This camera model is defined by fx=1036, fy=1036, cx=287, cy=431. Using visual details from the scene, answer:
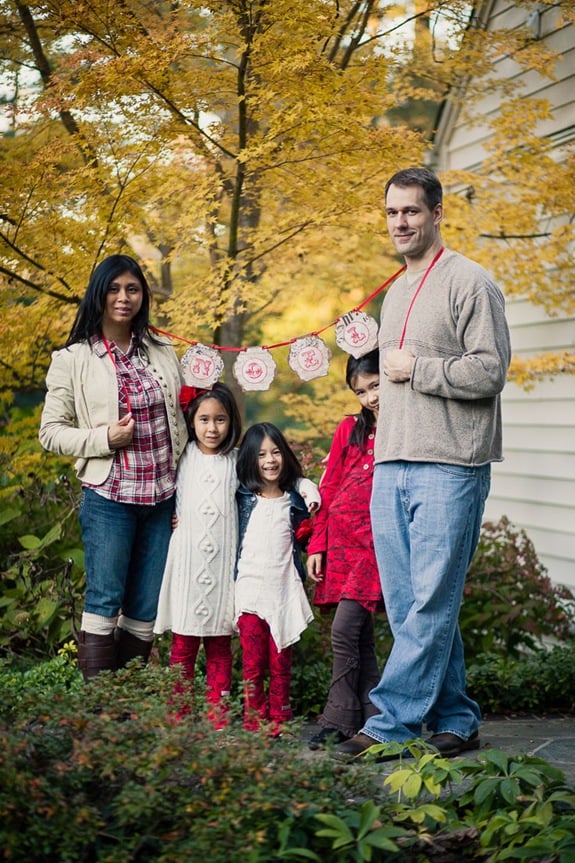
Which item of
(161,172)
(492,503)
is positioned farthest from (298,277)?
(161,172)

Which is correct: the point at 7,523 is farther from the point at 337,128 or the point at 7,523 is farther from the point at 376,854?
the point at 376,854

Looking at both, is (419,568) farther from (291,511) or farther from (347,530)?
(291,511)

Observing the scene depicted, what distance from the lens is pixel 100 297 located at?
12.6 feet

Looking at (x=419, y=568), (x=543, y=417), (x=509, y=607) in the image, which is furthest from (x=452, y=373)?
(x=543, y=417)

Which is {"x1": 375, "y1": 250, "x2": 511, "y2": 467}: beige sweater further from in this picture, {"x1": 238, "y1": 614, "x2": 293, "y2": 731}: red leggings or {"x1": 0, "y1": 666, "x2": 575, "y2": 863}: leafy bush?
{"x1": 0, "y1": 666, "x2": 575, "y2": 863}: leafy bush

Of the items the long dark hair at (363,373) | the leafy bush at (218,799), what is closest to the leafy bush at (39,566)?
the long dark hair at (363,373)

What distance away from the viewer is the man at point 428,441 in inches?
132

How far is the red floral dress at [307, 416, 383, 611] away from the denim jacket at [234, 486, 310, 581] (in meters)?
0.08

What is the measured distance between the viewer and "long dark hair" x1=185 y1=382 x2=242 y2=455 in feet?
13.3

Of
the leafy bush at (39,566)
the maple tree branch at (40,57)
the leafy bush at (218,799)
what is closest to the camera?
the leafy bush at (218,799)

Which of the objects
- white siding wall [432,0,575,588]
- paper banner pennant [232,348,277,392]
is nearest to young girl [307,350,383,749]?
paper banner pennant [232,348,277,392]

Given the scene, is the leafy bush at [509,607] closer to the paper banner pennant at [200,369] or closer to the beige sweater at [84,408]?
the paper banner pennant at [200,369]

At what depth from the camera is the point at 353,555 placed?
12.9 ft

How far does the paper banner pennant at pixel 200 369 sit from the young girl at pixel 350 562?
1.83 feet
